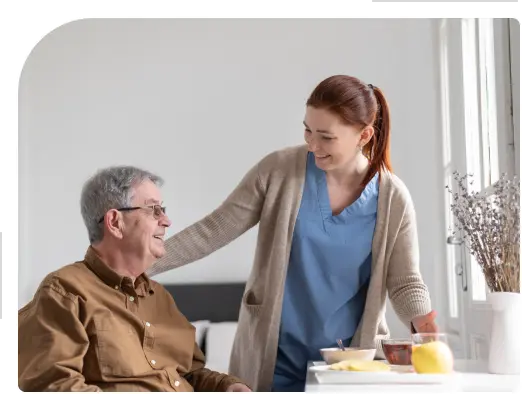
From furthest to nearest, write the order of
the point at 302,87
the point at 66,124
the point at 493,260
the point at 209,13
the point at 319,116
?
the point at 66,124 < the point at 302,87 < the point at 319,116 < the point at 493,260 < the point at 209,13

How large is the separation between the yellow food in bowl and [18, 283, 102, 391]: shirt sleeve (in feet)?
1.04

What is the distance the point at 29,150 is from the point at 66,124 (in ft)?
0.80

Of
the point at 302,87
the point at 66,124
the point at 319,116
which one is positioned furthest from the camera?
the point at 66,124

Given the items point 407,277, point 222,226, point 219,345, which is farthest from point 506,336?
point 219,345

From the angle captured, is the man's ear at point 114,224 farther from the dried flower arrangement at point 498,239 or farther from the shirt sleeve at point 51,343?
the dried flower arrangement at point 498,239

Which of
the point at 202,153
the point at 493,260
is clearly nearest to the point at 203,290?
the point at 202,153

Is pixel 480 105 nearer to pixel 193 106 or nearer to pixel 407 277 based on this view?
pixel 407 277

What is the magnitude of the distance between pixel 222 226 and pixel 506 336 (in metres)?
0.52

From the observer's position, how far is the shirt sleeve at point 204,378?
1.15m

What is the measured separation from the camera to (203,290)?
A: 118 inches

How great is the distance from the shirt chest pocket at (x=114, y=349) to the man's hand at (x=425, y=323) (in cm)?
45

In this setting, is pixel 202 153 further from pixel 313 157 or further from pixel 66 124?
pixel 313 157

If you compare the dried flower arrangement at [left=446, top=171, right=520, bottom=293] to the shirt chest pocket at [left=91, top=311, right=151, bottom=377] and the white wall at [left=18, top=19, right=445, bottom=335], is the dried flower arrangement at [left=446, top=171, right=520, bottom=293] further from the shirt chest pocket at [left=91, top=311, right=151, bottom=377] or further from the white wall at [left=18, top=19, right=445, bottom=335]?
the white wall at [left=18, top=19, right=445, bottom=335]

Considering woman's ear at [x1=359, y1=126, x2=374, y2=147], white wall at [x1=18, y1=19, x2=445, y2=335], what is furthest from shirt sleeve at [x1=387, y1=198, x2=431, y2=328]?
white wall at [x1=18, y1=19, x2=445, y2=335]
